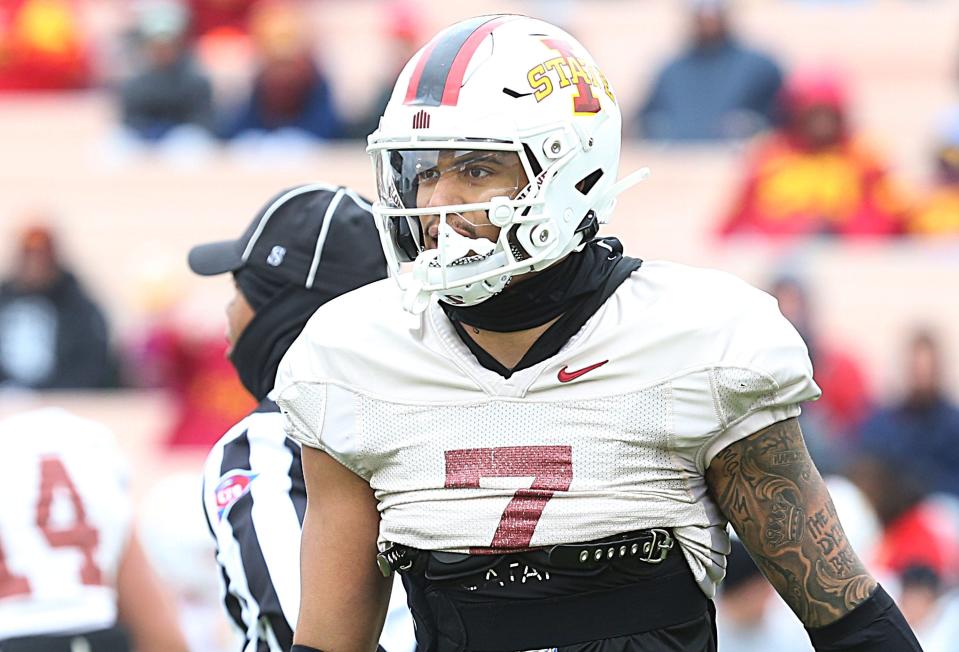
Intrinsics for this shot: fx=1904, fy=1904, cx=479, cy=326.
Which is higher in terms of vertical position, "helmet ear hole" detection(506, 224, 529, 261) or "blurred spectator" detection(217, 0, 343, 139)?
"helmet ear hole" detection(506, 224, 529, 261)

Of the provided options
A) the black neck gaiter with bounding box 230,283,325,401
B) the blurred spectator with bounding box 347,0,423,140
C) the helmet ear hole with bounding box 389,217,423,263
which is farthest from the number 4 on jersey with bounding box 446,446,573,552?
the blurred spectator with bounding box 347,0,423,140

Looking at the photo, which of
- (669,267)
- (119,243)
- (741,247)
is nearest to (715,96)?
(741,247)

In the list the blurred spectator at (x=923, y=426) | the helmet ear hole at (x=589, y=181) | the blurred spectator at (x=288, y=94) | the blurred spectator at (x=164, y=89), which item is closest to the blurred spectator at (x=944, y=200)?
the blurred spectator at (x=923, y=426)

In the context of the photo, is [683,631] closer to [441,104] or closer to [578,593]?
[578,593]

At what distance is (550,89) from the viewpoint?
2.91 m

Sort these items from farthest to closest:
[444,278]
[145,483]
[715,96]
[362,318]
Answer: [715,96] → [145,483] → [362,318] → [444,278]

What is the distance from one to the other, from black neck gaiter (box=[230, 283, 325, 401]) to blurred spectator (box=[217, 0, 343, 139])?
290 inches

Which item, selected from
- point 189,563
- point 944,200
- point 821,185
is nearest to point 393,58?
point 821,185

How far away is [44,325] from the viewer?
1005cm

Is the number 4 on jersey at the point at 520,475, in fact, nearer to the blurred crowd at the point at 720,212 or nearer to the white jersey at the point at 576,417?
the white jersey at the point at 576,417

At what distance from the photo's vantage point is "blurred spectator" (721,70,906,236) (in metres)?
9.52

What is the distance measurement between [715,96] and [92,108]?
3.89 m

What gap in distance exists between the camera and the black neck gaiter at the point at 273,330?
3.74m

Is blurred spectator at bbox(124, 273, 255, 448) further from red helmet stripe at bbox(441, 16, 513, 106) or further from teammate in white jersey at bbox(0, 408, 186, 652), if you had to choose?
red helmet stripe at bbox(441, 16, 513, 106)
